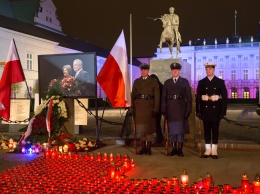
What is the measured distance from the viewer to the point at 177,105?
8312mm

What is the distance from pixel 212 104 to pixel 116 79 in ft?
7.36

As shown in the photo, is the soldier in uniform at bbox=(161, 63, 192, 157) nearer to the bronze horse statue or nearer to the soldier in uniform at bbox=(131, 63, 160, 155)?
the soldier in uniform at bbox=(131, 63, 160, 155)

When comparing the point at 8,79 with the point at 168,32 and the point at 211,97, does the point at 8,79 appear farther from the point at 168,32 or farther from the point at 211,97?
the point at 168,32

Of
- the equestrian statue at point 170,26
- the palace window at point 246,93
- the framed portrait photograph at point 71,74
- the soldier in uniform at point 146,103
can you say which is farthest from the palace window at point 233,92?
the soldier in uniform at point 146,103

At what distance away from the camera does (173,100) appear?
8.34m

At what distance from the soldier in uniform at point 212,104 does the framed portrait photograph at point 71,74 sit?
299 cm

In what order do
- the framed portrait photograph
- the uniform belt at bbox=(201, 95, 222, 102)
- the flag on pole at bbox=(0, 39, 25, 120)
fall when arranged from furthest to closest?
the framed portrait photograph
the flag on pole at bbox=(0, 39, 25, 120)
the uniform belt at bbox=(201, 95, 222, 102)

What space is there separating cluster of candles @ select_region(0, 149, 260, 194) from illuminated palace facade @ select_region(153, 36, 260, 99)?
79.6m

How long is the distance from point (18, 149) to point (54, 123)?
1.03m

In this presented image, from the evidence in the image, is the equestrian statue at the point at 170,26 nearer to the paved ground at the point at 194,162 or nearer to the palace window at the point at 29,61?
the paved ground at the point at 194,162

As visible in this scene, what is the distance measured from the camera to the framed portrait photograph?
10.3m

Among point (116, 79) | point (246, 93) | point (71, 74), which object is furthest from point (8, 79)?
point (246, 93)

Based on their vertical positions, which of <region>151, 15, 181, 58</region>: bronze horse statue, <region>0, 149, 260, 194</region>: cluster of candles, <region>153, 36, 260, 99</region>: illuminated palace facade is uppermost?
<region>153, 36, 260, 99</region>: illuminated palace facade

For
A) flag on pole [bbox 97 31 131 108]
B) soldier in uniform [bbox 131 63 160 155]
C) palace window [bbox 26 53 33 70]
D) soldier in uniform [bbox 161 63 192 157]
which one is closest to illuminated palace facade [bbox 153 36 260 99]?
palace window [bbox 26 53 33 70]
